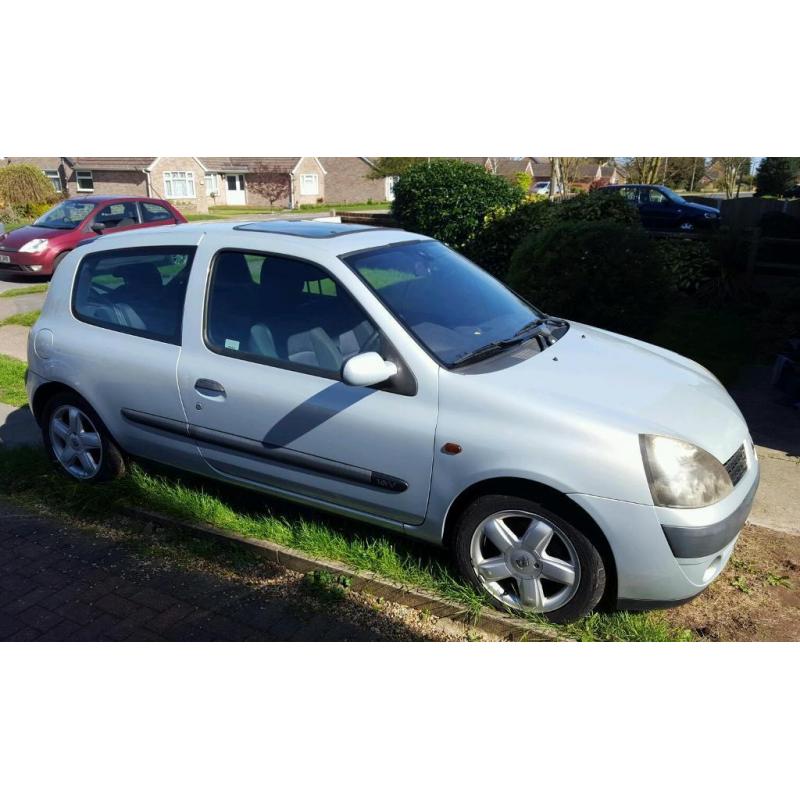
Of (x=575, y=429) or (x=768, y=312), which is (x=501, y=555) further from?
(x=768, y=312)

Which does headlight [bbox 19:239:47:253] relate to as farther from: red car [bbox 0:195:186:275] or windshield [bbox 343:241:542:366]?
windshield [bbox 343:241:542:366]

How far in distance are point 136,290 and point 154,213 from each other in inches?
471

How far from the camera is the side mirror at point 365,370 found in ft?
10.2

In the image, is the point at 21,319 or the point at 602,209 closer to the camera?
the point at 602,209

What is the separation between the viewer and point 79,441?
4.58 meters

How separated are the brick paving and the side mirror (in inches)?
45.8

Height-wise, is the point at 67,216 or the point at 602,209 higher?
the point at 602,209

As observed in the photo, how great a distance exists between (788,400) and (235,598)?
537 cm

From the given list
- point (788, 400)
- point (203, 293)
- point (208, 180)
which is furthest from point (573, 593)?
point (208, 180)

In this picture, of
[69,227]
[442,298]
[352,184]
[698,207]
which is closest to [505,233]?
[442,298]

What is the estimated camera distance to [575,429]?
2.97 metres

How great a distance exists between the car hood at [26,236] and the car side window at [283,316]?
11939 millimetres

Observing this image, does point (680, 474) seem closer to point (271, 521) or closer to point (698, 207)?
point (271, 521)

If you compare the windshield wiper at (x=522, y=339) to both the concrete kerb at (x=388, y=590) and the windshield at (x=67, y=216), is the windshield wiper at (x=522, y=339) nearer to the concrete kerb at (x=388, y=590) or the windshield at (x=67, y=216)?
the concrete kerb at (x=388, y=590)
